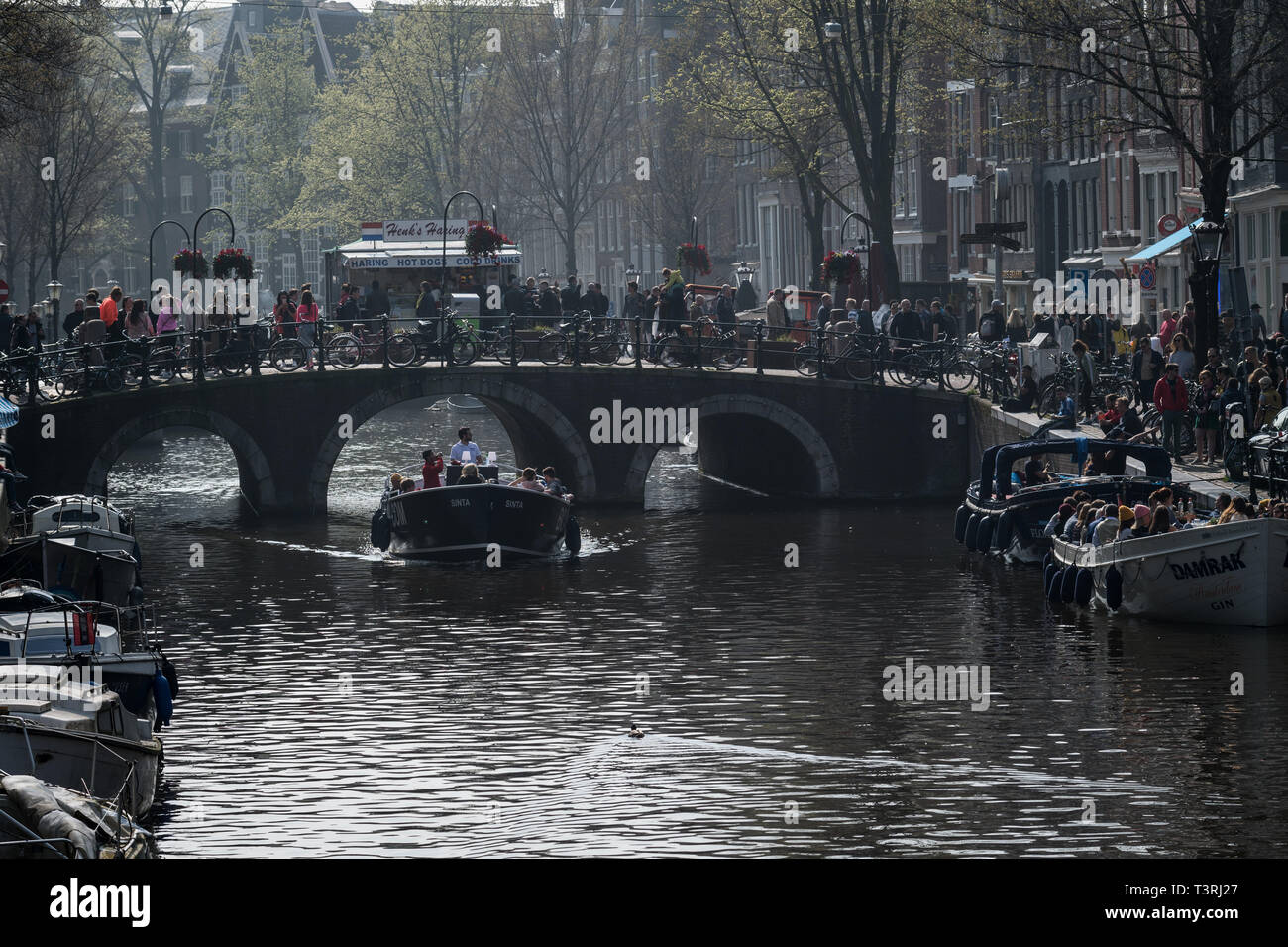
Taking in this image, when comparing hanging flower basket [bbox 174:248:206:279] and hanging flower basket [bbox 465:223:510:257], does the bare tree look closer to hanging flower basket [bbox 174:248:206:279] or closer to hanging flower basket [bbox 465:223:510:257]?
hanging flower basket [bbox 465:223:510:257]

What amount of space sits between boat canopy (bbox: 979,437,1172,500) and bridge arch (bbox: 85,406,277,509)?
15.9m

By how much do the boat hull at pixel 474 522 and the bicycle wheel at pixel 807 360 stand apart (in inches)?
401

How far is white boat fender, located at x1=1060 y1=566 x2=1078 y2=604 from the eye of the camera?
31078 mm

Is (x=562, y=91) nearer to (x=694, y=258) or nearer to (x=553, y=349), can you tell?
(x=694, y=258)

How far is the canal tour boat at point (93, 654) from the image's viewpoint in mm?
20484

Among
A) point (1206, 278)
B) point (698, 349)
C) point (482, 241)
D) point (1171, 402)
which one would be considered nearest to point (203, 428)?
point (482, 241)

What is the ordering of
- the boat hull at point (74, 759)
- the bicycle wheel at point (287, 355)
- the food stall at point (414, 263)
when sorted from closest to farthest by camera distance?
1. the boat hull at point (74, 759)
2. the bicycle wheel at point (287, 355)
3. the food stall at point (414, 263)

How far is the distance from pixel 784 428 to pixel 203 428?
1230cm

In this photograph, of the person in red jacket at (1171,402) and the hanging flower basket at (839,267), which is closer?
the person in red jacket at (1171,402)

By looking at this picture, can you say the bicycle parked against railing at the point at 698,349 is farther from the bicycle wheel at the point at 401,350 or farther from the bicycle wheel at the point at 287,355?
the bicycle wheel at the point at 287,355

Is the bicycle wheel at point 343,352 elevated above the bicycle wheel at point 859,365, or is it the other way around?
the bicycle wheel at point 343,352

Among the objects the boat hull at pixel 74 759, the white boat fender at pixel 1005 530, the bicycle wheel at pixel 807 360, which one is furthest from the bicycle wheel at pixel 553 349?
the boat hull at pixel 74 759

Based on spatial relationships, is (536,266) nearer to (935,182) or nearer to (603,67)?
(603,67)

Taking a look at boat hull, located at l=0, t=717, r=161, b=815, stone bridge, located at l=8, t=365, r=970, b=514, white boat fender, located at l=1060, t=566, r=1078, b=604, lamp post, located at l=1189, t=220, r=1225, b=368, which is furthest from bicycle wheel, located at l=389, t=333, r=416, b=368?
boat hull, located at l=0, t=717, r=161, b=815
